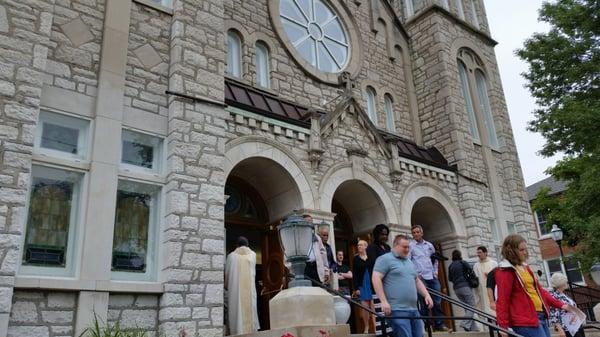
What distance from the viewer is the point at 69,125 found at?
7023 mm

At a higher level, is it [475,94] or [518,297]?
[475,94]

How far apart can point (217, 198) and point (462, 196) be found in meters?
8.11

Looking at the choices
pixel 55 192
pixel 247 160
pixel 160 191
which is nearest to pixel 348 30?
pixel 247 160

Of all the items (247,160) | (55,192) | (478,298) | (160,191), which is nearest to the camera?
(55,192)

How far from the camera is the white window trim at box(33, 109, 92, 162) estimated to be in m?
6.66

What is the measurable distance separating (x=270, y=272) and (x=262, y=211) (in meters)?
1.36

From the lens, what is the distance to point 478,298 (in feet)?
40.6

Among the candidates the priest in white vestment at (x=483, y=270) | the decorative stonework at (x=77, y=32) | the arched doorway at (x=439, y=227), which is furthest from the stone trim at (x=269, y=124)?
the arched doorway at (x=439, y=227)

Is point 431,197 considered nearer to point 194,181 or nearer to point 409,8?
point 194,181

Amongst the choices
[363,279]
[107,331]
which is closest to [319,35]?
[363,279]

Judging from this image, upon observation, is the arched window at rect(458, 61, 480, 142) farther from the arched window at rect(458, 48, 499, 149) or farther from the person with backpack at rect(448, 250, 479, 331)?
the person with backpack at rect(448, 250, 479, 331)

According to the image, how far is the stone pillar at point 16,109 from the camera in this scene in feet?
18.9

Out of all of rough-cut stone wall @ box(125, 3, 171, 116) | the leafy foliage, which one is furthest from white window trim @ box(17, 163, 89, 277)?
rough-cut stone wall @ box(125, 3, 171, 116)

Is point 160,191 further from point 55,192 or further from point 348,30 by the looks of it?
point 348,30
